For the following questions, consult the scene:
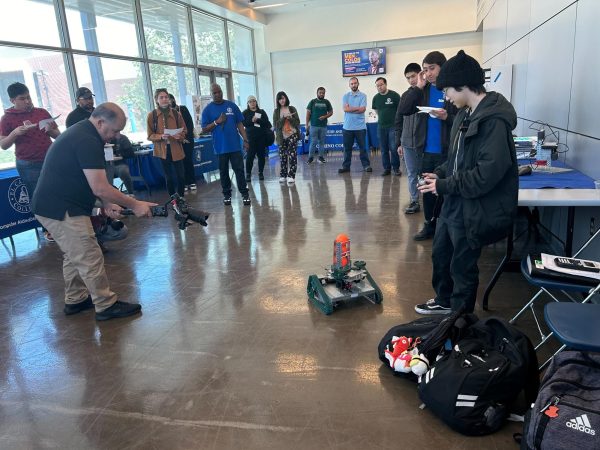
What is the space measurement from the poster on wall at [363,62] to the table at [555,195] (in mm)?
10386

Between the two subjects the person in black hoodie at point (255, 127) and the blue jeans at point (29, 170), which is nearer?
the blue jeans at point (29, 170)

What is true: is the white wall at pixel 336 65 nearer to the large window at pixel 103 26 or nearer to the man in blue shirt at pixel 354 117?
the man in blue shirt at pixel 354 117

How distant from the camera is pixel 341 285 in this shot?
3.11 meters

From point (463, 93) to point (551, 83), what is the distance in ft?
8.77

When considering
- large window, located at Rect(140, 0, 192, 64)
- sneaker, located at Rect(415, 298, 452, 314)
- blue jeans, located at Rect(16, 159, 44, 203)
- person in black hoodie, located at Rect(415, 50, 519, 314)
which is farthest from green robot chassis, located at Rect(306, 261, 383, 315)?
large window, located at Rect(140, 0, 192, 64)

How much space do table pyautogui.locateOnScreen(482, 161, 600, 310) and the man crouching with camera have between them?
2411mm

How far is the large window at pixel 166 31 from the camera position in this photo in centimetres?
956

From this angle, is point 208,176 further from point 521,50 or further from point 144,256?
point 521,50

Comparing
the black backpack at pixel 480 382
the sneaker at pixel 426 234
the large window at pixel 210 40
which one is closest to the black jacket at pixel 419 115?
the sneaker at pixel 426 234

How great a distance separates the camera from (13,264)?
14.5 ft

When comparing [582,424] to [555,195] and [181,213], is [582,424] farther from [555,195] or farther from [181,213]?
[181,213]

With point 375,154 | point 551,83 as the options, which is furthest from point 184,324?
point 375,154

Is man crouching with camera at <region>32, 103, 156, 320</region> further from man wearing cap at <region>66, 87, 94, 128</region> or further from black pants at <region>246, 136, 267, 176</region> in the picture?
black pants at <region>246, 136, 267, 176</region>

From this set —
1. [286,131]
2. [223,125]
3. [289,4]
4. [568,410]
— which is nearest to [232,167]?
[223,125]
